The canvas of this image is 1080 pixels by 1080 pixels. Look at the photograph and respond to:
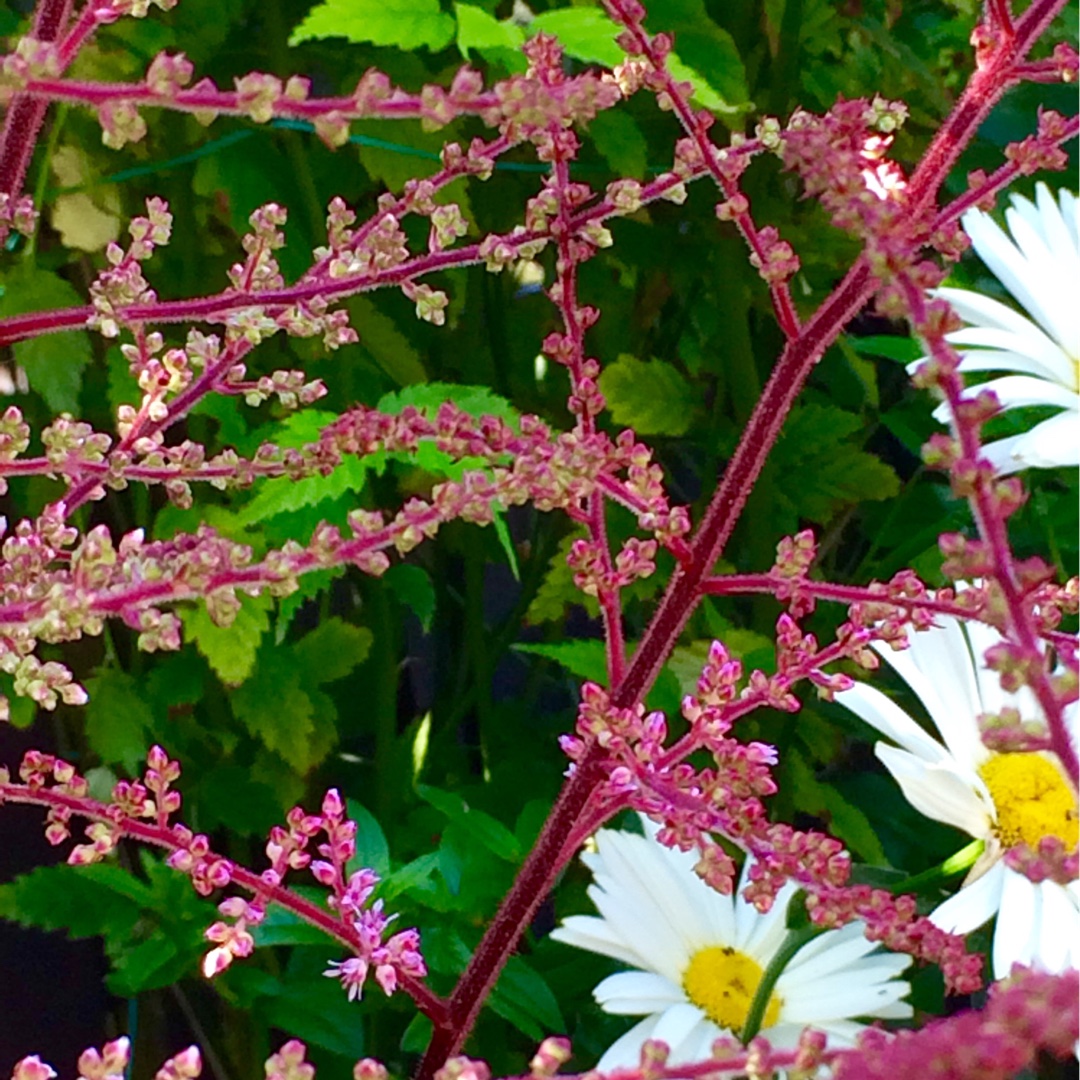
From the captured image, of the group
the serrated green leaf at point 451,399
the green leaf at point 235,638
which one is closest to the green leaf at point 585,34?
the serrated green leaf at point 451,399

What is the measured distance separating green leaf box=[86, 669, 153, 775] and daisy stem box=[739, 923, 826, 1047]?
28 cm

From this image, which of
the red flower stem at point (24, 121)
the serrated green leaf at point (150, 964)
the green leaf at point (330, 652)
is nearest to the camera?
the red flower stem at point (24, 121)

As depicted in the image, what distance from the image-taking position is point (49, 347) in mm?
448

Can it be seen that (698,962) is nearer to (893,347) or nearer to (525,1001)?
(525,1001)

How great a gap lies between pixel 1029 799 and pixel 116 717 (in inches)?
14.4

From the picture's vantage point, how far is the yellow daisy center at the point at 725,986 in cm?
38

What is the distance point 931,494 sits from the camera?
595mm

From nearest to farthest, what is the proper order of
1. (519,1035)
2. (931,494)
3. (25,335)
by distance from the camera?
(25,335), (519,1035), (931,494)

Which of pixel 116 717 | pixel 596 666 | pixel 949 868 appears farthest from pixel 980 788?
pixel 116 717

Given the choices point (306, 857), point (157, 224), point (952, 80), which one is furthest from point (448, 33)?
point (952, 80)

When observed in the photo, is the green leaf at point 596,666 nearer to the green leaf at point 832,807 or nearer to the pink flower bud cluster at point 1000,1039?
the green leaf at point 832,807

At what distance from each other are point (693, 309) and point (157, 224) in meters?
0.38

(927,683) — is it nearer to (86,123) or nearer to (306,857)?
(306,857)

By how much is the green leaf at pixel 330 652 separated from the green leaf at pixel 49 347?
0.49 ft
